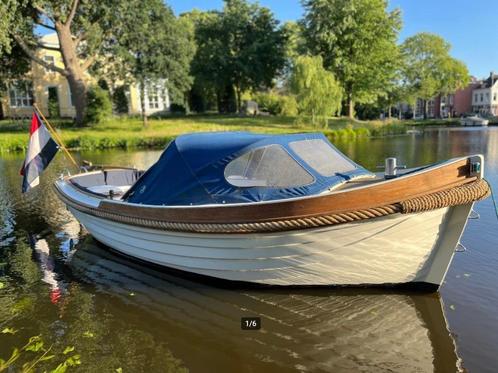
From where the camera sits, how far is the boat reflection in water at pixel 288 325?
201 inches

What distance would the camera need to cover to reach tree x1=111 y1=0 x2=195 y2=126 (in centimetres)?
3562

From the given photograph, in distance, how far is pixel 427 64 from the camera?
71.9m

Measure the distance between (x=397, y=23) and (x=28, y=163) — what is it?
51632mm

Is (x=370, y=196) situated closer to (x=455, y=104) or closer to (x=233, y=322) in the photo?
(x=233, y=322)

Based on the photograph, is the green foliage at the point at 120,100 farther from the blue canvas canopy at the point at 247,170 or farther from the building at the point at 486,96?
the building at the point at 486,96

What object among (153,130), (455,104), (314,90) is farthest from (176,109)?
(455,104)

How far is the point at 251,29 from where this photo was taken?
51.9 m

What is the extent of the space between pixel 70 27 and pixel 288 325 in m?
38.0

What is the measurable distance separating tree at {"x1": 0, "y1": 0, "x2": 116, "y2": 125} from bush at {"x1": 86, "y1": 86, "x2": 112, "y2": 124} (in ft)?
1.98

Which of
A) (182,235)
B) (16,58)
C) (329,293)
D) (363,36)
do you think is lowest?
(329,293)

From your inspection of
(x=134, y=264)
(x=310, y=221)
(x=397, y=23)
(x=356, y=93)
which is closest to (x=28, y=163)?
(x=134, y=264)

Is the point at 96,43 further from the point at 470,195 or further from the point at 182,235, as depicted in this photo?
the point at 470,195

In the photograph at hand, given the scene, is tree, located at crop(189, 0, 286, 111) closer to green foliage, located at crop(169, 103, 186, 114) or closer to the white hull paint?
green foliage, located at crop(169, 103, 186, 114)

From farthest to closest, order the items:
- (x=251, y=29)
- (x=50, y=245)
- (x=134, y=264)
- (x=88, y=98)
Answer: (x=251, y=29)
(x=88, y=98)
(x=50, y=245)
(x=134, y=264)
